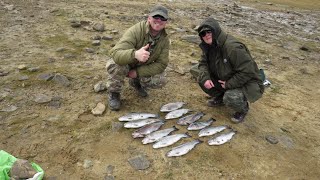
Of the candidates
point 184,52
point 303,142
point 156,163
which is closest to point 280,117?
point 303,142

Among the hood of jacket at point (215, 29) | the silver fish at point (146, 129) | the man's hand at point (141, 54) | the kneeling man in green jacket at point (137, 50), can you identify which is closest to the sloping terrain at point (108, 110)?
the silver fish at point (146, 129)

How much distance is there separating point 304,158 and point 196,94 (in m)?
2.35

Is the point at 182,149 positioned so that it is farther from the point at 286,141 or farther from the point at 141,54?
the point at 286,141

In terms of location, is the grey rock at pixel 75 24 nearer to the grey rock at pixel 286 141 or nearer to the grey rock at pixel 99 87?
the grey rock at pixel 99 87

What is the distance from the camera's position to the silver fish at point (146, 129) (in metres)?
5.17

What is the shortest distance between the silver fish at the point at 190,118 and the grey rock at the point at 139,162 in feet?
3.59

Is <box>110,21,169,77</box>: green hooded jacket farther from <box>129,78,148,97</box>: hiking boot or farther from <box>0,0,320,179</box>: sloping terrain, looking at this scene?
<box>0,0,320,179</box>: sloping terrain

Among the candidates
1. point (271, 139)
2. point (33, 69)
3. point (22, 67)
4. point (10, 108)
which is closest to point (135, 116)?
point (10, 108)

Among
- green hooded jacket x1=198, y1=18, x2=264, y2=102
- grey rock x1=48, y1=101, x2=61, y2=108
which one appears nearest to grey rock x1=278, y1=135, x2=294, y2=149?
green hooded jacket x1=198, y1=18, x2=264, y2=102

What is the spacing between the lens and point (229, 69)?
5.48m

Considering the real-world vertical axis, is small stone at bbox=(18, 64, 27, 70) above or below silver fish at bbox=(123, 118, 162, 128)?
above

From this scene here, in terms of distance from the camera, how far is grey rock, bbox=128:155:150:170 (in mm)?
4607

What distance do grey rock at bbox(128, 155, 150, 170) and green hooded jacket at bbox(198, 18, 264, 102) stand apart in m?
1.80

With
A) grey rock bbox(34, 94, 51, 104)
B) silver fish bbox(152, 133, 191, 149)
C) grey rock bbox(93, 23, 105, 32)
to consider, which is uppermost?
grey rock bbox(93, 23, 105, 32)
